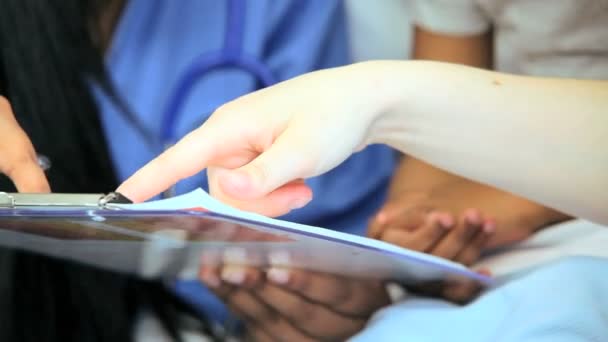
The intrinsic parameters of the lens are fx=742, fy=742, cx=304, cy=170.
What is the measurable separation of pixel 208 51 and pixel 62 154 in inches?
5.3

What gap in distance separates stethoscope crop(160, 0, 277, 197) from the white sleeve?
0.43 feet

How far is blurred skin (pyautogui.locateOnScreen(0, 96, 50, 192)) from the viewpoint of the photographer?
1.22ft

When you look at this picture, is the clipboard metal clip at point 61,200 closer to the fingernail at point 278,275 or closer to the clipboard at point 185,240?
the clipboard at point 185,240

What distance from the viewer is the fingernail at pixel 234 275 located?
52cm

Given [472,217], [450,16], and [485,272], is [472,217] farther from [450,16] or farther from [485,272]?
[450,16]

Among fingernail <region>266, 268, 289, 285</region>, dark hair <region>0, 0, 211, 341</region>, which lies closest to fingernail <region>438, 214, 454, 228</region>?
fingernail <region>266, 268, 289, 285</region>

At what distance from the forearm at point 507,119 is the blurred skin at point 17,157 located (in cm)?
18

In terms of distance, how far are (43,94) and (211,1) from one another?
0.14m

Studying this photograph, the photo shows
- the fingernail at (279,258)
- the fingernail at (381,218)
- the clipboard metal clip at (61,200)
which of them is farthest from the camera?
the fingernail at (381,218)

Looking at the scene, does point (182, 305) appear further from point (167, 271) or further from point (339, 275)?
point (339, 275)

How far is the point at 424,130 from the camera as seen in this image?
404mm

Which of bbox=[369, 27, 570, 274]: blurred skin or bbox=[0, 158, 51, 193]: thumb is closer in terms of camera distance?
bbox=[0, 158, 51, 193]: thumb

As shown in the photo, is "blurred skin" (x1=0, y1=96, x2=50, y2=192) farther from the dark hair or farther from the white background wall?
Result: the white background wall

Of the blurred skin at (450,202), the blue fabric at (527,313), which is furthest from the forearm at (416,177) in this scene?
the blue fabric at (527,313)
